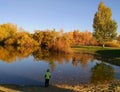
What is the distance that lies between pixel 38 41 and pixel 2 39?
21.5 metres

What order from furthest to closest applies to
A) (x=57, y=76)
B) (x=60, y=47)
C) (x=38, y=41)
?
1. (x=38, y=41)
2. (x=60, y=47)
3. (x=57, y=76)

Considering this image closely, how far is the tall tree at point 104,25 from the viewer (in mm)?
93125

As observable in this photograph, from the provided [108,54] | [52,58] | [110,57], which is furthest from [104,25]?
[52,58]

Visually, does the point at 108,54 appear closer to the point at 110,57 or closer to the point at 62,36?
the point at 110,57

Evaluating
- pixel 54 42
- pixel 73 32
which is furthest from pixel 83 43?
pixel 54 42

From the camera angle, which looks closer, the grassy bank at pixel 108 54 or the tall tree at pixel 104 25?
the grassy bank at pixel 108 54

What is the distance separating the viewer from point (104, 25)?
93438 millimetres

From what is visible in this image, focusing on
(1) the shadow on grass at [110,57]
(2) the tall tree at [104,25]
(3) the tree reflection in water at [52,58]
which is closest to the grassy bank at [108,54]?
(1) the shadow on grass at [110,57]

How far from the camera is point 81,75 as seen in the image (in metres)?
39.3

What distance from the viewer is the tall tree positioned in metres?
93.1

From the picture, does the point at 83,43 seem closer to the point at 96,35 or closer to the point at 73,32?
the point at 73,32

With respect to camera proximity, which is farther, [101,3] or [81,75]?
[101,3]

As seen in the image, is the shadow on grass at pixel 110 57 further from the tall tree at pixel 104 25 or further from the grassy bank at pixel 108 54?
the tall tree at pixel 104 25

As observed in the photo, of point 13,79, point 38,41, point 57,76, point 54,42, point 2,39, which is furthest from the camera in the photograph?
point 2,39
